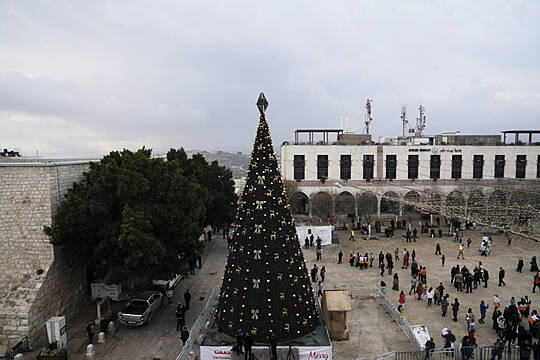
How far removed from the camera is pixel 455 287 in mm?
18609

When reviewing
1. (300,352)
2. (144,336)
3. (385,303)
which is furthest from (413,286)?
(144,336)

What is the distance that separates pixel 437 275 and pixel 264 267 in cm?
1419

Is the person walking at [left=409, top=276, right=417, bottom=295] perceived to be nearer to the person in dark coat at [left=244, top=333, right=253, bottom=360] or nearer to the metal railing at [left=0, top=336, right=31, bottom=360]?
the person in dark coat at [left=244, top=333, right=253, bottom=360]

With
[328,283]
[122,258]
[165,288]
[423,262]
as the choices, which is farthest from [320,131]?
[122,258]

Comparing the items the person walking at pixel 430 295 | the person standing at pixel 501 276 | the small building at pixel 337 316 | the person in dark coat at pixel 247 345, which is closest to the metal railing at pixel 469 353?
the small building at pixel 337 316

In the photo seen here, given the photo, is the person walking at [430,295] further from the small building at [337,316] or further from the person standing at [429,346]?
the small building at [337,316]

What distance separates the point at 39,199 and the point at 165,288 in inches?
295

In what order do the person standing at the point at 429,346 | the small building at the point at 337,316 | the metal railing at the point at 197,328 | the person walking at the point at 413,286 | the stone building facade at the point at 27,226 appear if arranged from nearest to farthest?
the person standing at the point at 429,346
the metal railing at the point at 197,328
the small building at the point at 337,316
the stone building facade at the point at 27,226
the person walking at the point at 413,286

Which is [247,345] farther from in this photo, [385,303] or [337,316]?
[385,303]

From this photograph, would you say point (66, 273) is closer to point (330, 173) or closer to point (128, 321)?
point (128, 321)

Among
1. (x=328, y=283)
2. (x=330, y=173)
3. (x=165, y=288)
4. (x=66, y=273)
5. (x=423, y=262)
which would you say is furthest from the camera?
(x=330, y=173)

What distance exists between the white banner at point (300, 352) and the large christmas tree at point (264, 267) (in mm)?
577

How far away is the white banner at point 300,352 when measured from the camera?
1108cm

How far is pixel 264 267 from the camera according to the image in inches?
452
